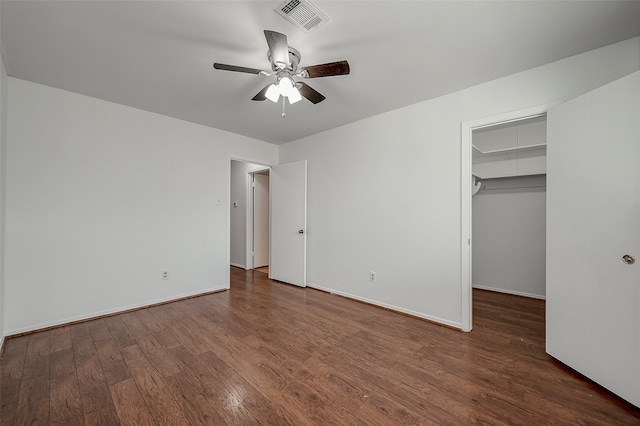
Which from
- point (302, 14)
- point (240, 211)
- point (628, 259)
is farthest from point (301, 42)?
point (240, 211)

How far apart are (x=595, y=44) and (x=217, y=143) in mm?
4202

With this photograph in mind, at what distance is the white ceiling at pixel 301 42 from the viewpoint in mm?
1628

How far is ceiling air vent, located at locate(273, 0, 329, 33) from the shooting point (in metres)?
1.57

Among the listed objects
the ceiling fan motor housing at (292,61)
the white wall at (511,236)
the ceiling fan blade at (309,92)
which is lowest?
the white wall at (511,236)

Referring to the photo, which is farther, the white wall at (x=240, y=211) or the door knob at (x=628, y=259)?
the white wall at (x=240, y=211)

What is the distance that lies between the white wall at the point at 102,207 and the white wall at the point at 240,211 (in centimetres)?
150

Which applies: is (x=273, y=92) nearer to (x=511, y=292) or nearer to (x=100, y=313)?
(x=100, y=313)

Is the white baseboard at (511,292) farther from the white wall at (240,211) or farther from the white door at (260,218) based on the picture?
the white wall at (240,211)

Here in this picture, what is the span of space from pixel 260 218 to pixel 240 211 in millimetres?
494

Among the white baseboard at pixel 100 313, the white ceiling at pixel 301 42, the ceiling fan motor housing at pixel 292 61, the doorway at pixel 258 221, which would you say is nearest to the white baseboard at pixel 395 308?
the white baseboard at pixel 100 313

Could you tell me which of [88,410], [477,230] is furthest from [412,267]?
[88,410]

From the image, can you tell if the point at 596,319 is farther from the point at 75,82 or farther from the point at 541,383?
the point at 75,82

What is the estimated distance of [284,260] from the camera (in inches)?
177

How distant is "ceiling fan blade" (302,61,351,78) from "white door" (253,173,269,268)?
12.5 feet
